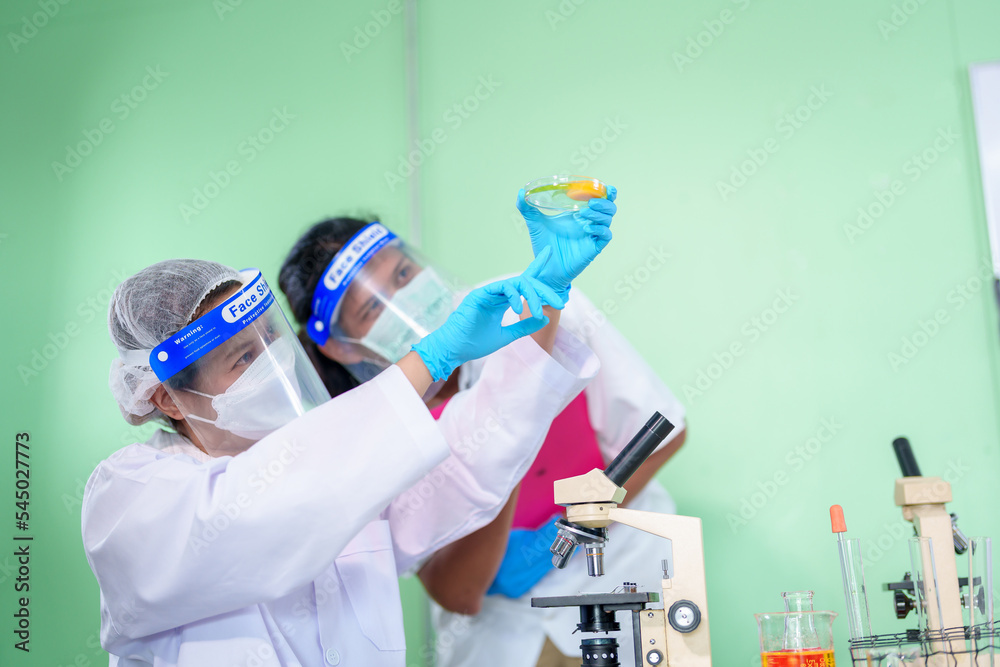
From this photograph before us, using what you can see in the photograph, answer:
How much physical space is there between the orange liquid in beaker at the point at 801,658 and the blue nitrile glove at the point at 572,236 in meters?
0.56

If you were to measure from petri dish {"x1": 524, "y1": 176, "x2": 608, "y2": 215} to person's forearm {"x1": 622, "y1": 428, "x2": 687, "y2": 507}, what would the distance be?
672mm

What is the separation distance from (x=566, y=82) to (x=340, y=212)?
0.74 meters

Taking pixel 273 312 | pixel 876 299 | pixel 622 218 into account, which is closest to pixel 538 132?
pixel 622 218

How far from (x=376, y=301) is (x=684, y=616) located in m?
0.92

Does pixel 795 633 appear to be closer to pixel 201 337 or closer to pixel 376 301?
pixel 201 337

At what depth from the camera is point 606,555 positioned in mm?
1685

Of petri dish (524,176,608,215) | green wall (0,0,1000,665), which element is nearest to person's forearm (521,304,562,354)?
petri dish (524,176,608,215)

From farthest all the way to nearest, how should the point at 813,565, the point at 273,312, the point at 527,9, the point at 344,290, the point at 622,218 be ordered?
the point at 527,9 → the point at 622,218 → the point at 813,565 → the point at 344,290 → the point at 273,312

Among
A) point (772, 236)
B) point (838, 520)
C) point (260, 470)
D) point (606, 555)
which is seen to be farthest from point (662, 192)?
point (260, 470)

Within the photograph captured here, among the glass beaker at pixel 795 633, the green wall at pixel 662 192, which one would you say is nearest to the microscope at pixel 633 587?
→ the glass beaker at pixel 795 633

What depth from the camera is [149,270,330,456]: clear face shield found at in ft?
3.73

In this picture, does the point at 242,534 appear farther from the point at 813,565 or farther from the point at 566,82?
the point at 566,82

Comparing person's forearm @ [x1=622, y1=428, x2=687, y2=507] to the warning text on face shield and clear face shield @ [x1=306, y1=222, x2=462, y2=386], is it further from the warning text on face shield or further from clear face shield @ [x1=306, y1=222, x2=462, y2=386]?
the warning text on face shield

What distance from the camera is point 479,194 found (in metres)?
2.27
